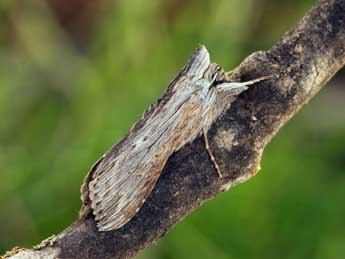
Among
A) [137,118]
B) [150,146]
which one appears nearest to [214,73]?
[150,146]

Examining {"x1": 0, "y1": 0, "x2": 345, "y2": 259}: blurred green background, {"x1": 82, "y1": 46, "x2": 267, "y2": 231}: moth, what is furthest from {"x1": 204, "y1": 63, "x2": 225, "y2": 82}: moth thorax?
{"x1": 0, "y1": 0, "x2": 345, "y2": 259}: blurred green background

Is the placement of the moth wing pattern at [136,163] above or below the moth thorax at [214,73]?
below

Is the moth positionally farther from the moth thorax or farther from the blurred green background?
the blurred green background

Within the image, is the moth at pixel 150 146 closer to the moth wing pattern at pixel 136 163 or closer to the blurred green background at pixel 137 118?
the moth wing pattern at pixel 136 163

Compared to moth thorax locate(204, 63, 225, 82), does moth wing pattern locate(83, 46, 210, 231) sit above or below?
below

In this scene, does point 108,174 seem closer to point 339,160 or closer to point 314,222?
point 314,222

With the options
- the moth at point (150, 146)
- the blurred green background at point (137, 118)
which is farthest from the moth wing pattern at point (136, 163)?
the blurred green background at point (137, 118)
